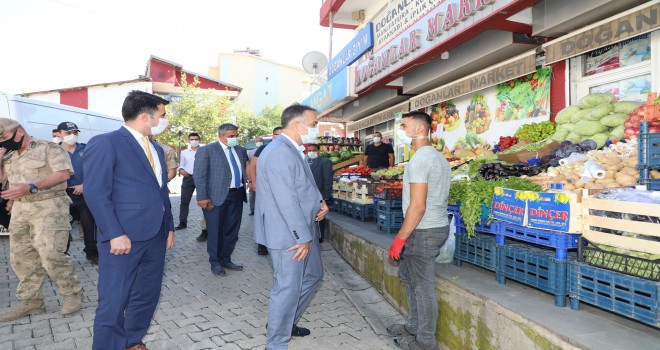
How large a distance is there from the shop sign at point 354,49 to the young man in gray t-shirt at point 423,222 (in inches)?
414

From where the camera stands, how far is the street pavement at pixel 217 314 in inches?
151

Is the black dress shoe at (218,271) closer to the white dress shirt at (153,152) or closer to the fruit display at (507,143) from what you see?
the white dress shirt at (153,152)

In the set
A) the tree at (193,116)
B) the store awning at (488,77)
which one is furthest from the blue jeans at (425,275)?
the tree at (193,116)

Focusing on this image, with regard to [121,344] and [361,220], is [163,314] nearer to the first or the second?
[121,344]

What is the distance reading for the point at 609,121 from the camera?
533cm

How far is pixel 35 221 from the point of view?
429 centimetres

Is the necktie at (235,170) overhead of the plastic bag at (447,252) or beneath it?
overhead

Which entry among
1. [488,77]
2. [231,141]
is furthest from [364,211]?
[488,77]

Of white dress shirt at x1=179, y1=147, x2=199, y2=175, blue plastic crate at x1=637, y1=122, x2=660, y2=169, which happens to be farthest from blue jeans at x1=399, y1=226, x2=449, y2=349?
white dress shirt at x1=179, y1=147, x2=199, y2=175

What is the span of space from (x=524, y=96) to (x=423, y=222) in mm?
5966

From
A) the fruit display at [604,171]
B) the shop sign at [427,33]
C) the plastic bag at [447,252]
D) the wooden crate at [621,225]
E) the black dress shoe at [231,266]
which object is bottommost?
the black dress shoe at [231,266]

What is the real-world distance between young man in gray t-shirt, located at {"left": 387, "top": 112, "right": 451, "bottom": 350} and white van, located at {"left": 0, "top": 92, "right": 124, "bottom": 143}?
8.11 metres

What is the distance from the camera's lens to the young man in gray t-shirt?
332 centimetres

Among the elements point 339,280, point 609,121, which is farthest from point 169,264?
point 609,121
